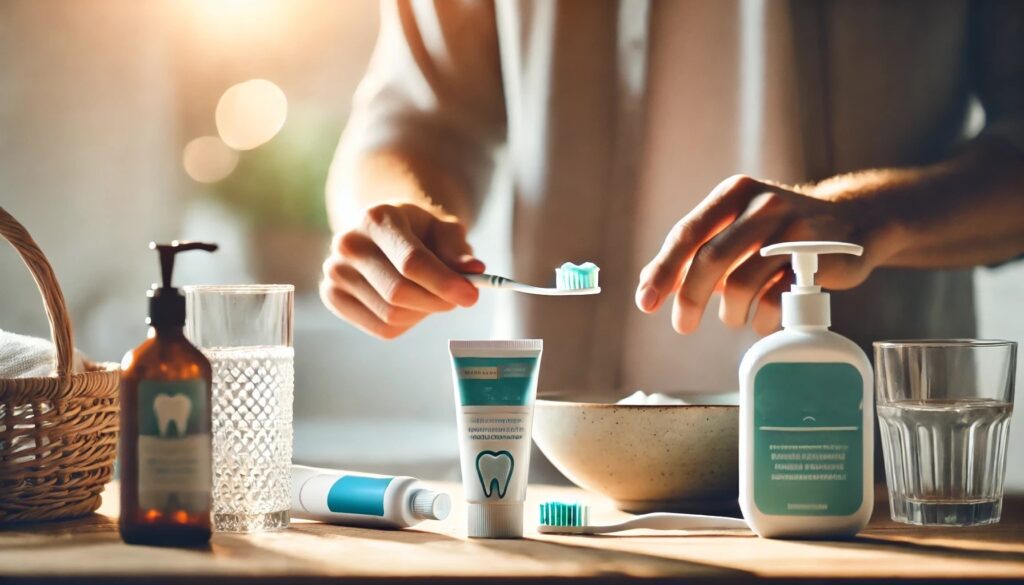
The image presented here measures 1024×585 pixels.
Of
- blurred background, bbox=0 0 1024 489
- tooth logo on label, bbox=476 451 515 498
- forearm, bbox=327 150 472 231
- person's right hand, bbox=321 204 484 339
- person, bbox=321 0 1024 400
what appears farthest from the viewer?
blurred background, bbox=0 0 1024 489

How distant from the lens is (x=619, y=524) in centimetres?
61

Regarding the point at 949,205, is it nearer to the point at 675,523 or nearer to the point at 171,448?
the point at 675,523

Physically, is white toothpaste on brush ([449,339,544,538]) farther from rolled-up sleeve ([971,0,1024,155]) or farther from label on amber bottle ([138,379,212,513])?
rolled-up sleeve ([971,0,1024,155])

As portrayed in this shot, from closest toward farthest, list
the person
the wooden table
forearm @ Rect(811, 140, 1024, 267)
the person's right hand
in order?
1. the wooden table
2. the person's right hand
3. forearm @ Rect(811, 140, 1024, 267)
4. the person

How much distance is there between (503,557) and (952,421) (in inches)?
11.2

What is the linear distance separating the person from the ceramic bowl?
1.61 feet

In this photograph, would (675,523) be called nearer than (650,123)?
Yes

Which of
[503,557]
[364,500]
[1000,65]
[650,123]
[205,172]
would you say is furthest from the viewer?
[205,172]

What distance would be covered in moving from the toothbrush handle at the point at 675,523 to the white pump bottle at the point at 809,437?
0.09 ft

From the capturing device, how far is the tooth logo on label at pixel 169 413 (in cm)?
55

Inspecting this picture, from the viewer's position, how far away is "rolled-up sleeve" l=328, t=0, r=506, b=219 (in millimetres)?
1210

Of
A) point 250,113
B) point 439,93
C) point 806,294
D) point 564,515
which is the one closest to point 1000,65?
point 439,93

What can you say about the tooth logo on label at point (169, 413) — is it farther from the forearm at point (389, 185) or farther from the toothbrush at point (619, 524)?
the forearm at point (389, 185)

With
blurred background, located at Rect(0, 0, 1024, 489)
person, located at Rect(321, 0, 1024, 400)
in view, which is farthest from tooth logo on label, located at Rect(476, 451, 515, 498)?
blurred background, located at Rect(0, 0, 1024, 489)
